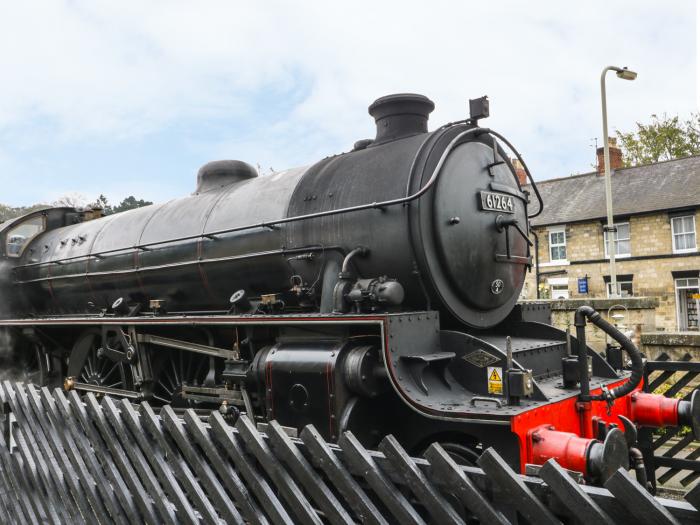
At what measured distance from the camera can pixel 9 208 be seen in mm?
53219

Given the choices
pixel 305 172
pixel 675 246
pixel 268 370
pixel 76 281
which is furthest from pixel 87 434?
pixel 675 246

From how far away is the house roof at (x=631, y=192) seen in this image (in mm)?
20803

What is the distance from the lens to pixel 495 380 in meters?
3.81

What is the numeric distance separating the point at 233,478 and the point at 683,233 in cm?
2168

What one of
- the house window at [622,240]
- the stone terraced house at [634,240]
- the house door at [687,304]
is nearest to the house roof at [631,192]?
the stone terraced house at [634,240]

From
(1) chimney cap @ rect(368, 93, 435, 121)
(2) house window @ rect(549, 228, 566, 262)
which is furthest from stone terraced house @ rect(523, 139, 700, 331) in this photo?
(1) chimney cap @ rect(368, 93, 435, 121)

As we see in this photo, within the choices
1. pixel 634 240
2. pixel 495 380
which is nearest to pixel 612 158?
pixel 634 240

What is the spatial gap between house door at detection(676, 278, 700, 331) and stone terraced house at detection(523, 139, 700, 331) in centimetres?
3

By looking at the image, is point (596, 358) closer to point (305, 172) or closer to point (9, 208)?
point (305, 172)

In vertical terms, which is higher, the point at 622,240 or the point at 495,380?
the point at 622,240

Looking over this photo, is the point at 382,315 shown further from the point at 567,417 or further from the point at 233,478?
the point at 233,478

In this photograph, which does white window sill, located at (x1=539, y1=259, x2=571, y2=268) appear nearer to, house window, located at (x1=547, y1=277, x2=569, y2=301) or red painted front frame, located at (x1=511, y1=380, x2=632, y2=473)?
house window, located at (x1=547, y1=277, x2=569, y2=301)

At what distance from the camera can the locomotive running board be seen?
1.71 metres

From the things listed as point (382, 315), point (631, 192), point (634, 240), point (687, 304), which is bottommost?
point (687, 304)
